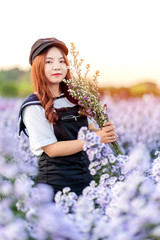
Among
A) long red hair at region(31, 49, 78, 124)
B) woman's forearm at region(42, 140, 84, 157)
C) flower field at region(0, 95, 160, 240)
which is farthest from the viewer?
long red hair at region(31, 49, 78, 124)

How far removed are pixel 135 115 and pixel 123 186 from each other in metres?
4.70

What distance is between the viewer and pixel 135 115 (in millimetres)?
6254

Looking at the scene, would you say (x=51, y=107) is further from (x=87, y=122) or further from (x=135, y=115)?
(x=135, y=115)

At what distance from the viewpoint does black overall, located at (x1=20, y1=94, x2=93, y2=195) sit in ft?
8.46

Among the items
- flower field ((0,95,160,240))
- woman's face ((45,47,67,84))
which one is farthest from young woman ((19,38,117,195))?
flower field ((0,95,160,240))

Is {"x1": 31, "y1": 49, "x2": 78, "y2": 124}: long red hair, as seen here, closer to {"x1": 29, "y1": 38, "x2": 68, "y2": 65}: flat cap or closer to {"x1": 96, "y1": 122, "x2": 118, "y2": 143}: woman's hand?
{"x1": 29, "y1": 38, "x2": 68, "y2": 65}: flat cap

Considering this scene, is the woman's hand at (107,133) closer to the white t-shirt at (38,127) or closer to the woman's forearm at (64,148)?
the woman's forearm at (64,148)

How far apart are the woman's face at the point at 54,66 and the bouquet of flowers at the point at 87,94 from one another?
117mm

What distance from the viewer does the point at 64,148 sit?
95.8 inches

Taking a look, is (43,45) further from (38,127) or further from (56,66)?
(38,127)

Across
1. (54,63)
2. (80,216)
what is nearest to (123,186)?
(80,216)

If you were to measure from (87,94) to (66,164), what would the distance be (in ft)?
1.76

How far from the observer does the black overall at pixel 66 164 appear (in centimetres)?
258

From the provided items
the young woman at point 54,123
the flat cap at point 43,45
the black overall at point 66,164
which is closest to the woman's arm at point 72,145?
the young woman at point 54,123
